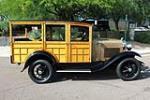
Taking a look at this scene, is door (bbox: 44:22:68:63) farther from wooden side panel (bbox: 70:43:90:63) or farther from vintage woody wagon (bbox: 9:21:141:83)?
wooden side panel (bbox: 70:43:90:63)

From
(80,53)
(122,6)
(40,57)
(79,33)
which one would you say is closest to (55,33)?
(79,33)

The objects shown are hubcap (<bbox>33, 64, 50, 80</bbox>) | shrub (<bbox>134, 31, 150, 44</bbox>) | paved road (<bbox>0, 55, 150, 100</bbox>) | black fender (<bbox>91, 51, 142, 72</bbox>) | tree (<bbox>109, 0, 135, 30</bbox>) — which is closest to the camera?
paved road (<bbox>0, 55, 150, 100</bbox>)

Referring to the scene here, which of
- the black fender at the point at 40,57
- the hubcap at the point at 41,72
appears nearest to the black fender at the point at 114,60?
the black fender at the point at 40,57

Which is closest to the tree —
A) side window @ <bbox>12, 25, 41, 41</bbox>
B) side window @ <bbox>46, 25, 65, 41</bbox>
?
side window @ <bbox>46, 25, 65, 41</bbox>

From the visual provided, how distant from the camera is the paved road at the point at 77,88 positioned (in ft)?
28.1

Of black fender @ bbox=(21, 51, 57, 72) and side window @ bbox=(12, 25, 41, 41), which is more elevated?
side window @ bbox=(12, 25, 41, 41)

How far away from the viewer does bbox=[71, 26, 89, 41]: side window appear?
34.5 ft

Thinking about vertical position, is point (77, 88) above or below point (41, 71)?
below

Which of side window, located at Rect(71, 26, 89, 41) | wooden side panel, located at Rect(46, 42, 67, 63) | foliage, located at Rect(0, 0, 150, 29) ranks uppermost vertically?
foliage, located at Rect(0, 0, 150, 29)

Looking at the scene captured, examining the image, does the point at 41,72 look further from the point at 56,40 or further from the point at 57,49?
the point at 56,40

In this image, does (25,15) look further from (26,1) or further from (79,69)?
(79,69)

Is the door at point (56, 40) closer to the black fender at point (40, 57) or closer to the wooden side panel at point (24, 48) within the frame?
the black fender at point (40, 57)

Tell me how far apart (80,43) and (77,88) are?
1.54 meters

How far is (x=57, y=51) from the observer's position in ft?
34.2
